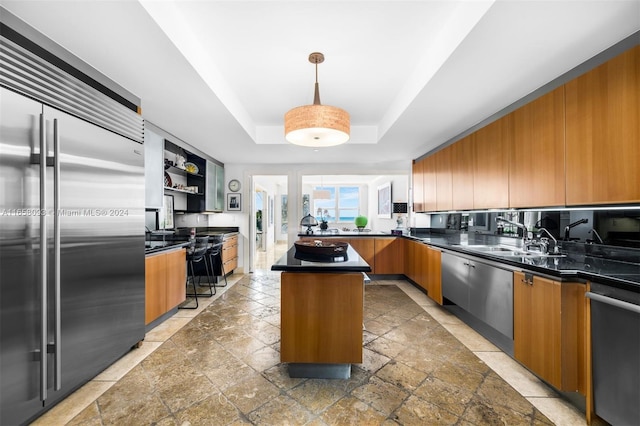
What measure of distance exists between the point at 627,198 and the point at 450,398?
1621 mm

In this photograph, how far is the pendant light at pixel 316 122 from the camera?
212 centimetres

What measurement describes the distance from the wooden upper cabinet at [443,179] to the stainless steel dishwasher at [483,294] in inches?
41.7

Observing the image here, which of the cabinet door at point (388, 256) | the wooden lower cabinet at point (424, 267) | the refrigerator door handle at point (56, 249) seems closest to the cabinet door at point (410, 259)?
the wooden lower cabinet at point (424, 267)

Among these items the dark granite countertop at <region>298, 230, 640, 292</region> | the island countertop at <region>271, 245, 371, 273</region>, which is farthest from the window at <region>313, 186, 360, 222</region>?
the island countertop at <region>271, 245, 371, 273</region>

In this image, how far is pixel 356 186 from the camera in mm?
9672

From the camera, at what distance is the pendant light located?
2.12 meters

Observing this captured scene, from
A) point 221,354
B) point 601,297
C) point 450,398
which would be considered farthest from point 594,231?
point 221,354

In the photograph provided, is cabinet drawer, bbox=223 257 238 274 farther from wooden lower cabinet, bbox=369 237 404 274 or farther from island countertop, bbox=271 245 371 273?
island countertop, bbox=271 245 371 273

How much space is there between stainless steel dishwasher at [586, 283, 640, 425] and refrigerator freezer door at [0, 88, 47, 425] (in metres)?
3.03

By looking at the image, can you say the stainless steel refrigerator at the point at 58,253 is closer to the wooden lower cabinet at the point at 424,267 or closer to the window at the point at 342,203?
the wooden lower cabinet at the point at 424,267

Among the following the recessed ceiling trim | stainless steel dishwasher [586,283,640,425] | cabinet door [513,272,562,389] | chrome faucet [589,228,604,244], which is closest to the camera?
stainless steel dishwasher [586,283,640,425]

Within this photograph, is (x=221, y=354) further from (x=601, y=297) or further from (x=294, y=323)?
(x=601, y=297)

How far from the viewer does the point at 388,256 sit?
16.3 feet

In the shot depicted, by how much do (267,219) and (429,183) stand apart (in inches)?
223
